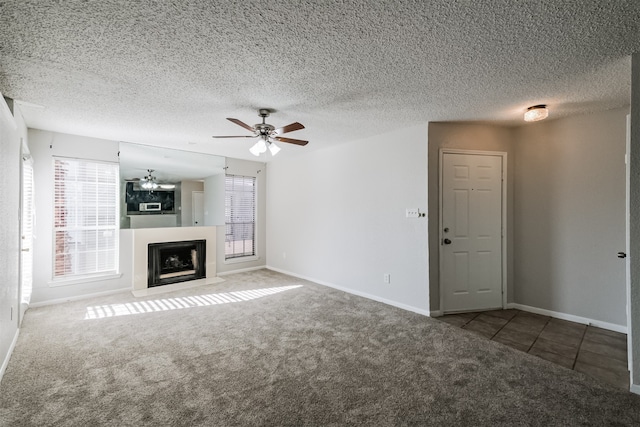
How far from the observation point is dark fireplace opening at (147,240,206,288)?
4969mm

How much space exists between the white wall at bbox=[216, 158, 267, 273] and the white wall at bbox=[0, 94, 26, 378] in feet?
10.1

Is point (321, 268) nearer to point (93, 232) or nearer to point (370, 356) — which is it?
point (370, 356)

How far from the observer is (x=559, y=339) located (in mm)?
2938

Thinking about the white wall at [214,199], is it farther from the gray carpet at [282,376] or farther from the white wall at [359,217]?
the gray carpet at [282,376]

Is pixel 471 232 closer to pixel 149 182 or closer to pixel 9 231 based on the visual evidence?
pixel 9 231

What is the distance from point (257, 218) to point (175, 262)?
188 cm

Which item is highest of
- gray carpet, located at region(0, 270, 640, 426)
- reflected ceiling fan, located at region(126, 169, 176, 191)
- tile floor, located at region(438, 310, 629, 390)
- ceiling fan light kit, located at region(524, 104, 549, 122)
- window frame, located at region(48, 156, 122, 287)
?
ceiling fan light kit, located at region(524, 104, 549, 122)

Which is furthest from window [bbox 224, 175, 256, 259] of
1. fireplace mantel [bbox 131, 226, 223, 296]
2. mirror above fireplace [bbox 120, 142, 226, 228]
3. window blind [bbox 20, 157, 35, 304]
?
window blind [bbox 20, 157, 35, 304]

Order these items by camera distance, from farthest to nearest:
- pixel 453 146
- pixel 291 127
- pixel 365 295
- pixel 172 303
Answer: pixel 365 295, pixel 172 303, pixel 453 146, pixel 291 127

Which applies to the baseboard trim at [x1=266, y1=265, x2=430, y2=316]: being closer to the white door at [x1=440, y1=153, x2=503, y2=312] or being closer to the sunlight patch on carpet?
the white door at [x1=440, y1=153, x2=503, y2=312]

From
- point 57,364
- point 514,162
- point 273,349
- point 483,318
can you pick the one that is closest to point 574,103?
point 514,162

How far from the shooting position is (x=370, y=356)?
258 cm

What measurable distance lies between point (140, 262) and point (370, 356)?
166 inches

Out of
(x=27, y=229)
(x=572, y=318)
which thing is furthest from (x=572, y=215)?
(x=27, y=229)
